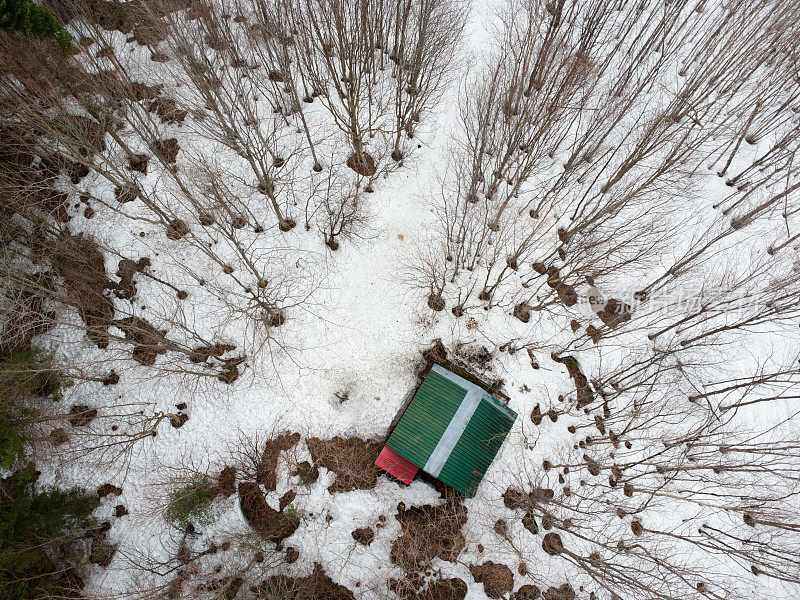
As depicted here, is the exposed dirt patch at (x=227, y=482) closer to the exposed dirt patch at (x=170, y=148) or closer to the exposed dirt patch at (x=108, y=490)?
the exposed dirt patch at (x=108, y=490)

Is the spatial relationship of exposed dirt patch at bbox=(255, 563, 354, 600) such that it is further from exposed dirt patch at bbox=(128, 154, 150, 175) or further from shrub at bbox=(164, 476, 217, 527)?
exposed dirt patch at bbox=(128, 154, 150, 175)

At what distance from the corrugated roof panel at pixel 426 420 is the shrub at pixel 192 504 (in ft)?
27.9

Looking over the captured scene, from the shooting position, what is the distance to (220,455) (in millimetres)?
19250

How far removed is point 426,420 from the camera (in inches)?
704

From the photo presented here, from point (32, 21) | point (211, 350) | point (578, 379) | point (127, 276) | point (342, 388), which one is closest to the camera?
point (32, 21)

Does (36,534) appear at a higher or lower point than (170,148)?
lower

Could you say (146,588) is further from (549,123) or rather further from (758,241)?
(758,241)

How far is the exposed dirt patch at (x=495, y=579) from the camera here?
18.0m

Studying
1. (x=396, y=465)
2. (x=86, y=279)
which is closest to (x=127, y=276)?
(x=86, y=279)

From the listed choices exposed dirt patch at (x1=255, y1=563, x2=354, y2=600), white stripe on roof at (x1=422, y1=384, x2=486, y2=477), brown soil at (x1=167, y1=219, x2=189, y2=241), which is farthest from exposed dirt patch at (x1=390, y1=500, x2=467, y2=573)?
brown soil at (x1=167, y1=219, x2=189, y2=241)

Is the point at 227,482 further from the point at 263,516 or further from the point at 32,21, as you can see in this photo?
the point at 32,21

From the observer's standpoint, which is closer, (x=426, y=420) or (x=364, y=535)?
(x=426, y=420)

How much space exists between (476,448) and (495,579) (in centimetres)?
577

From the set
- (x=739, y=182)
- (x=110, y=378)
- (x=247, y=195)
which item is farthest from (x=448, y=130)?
(x=110, y=378)
